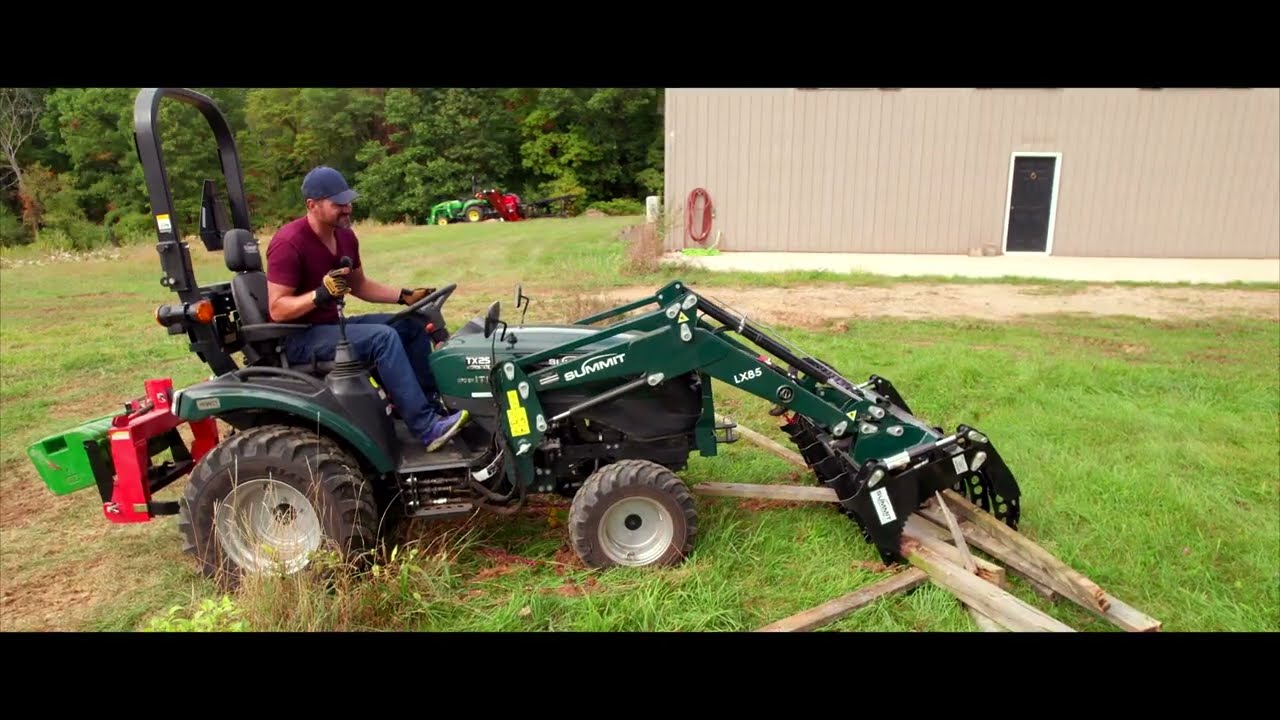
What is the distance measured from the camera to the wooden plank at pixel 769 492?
453cm

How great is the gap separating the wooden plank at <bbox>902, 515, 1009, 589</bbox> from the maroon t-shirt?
313 cm

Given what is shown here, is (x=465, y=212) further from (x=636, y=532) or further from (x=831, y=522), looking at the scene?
(x=636, y=532)

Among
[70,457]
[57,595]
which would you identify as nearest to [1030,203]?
[70,457]

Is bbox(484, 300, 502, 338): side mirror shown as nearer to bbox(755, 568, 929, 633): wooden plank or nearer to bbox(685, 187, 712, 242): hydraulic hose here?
bbox(755, 568, 929, 633): wooden plank

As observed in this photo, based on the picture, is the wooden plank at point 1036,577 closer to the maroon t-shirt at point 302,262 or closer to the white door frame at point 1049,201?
the maroon t-shirt at point 302,262

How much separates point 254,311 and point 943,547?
353cm

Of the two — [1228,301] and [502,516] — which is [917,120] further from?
[502,516]

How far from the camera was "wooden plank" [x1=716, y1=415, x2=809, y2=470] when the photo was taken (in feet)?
17.5

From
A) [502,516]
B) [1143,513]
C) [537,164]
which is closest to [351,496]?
[502,516]

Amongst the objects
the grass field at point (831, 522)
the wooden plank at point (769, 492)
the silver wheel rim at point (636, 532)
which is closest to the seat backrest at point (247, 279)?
the grass field at point (831, 522)

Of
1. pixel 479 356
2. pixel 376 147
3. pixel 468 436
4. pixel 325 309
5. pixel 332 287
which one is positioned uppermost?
pixel 376 147

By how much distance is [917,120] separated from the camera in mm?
17000

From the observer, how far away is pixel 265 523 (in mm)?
3898

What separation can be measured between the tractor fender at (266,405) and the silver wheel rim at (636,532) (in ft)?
3.79
